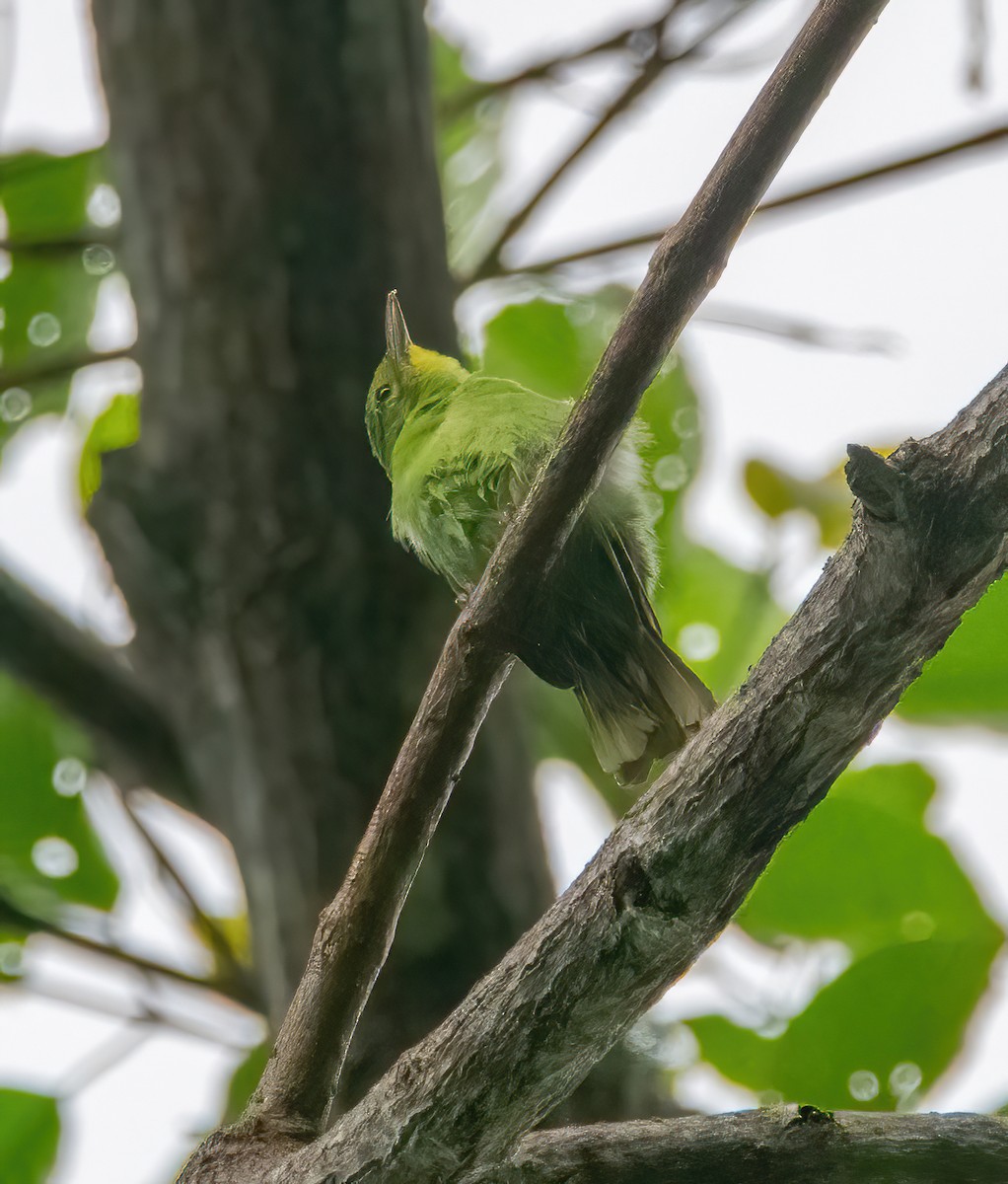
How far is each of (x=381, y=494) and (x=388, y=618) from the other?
9.3 inches

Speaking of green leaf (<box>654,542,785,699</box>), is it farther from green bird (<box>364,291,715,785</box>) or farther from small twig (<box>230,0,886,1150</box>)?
small twig (<box>230,0,886,1150</box>)

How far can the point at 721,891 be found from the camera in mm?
952

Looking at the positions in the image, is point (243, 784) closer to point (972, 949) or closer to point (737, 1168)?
point (972, 949)

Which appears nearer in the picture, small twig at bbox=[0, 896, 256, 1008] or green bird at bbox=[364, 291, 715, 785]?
green bird at bbox=[364, 291, 715, 785]

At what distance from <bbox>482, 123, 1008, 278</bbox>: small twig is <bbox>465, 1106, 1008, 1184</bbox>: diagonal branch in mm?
1558

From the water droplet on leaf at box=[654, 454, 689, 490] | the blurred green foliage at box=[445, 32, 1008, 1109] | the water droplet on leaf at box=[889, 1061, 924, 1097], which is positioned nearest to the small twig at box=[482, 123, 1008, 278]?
the blurred green foliage at box=[445, 32, 1008, 1109]

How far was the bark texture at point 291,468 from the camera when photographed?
229 cm

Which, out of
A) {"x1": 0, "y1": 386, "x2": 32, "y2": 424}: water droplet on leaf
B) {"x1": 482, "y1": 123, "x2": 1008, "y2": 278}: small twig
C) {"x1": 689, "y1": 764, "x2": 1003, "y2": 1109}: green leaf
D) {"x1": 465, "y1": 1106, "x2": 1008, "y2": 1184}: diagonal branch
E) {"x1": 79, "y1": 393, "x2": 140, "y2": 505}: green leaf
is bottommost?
{"x1": 465, "y1": 1106, "x2": 1008, "y2": 1184}: diagonal branch

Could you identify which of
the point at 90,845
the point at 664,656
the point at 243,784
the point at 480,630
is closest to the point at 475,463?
the point at 664,656

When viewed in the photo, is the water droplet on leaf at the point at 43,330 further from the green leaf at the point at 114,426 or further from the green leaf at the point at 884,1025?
the green leaf at the point at 884,1025

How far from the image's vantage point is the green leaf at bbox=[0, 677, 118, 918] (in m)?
2.63

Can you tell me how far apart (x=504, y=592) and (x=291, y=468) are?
135 cm

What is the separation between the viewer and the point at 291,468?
91.7 inches

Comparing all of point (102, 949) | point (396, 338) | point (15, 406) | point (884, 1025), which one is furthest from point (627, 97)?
point (102, 949)
